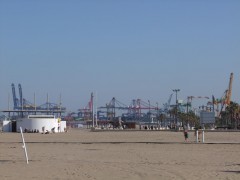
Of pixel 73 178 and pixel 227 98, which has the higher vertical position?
pixel 227 98

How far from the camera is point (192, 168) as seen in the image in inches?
627

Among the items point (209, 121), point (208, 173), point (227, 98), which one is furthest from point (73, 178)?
point (227, 98)

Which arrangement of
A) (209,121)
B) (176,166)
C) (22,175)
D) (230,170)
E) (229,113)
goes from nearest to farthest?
1. (22,175)
2. (230,170)
3. (176,166)
4. (209,121)
5. (229,113)

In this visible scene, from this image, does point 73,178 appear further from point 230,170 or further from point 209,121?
point 209,121

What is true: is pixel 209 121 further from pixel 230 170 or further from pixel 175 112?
pixel 230 170

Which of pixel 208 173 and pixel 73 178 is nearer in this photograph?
pixel 73 178

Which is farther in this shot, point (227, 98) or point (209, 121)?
point (227, 98)

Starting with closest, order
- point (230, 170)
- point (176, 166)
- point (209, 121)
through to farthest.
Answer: point (230, 170)
point (176, 166)
point (209, 121)

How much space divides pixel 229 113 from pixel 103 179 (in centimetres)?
12801

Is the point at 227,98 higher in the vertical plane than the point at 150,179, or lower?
higher

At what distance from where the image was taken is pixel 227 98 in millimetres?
163500

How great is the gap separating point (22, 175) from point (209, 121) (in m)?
79.2

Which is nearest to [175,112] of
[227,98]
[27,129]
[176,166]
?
[227,98]

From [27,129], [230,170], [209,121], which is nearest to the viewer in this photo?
[230,170]
